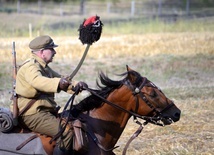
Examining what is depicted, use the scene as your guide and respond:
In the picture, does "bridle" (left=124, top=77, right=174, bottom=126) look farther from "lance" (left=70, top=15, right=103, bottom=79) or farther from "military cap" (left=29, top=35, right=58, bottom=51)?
"military cap" (left=29, top=35, right=58, bottom=51)

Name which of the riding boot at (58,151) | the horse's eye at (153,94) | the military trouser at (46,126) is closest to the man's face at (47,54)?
the military trouser at (46,126)

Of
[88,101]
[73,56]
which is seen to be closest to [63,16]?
[73,56]

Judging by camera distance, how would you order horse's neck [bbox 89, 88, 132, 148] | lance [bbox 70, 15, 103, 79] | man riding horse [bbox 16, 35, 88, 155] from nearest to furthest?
man riding horse [bbox 16, 35, 88, 155] → horse's neck [bbox 89, 88, 132, 148] → lance [bbox 70, 15, 103, 79]

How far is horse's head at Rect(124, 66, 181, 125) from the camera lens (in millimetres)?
6582

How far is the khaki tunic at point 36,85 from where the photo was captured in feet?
19.8

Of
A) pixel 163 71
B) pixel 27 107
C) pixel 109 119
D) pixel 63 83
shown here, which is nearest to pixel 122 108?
pixel 109 119

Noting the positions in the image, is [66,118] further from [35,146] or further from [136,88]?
[136,88]

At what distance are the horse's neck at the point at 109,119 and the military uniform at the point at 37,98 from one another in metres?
0.51

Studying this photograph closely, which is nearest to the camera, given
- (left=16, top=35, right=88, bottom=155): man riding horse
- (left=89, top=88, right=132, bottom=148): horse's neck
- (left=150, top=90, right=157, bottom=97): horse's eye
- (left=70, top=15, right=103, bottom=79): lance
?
(left=16, top=35, right=88, bottom=155): man riding horse

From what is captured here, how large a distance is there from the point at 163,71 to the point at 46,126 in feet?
40.1

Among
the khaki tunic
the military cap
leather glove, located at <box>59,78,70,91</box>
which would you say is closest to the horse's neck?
the khaki tunic

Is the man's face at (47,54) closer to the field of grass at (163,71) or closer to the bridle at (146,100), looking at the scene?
the bridle at (146,100)

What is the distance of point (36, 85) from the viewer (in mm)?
6039

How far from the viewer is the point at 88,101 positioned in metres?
6.77
